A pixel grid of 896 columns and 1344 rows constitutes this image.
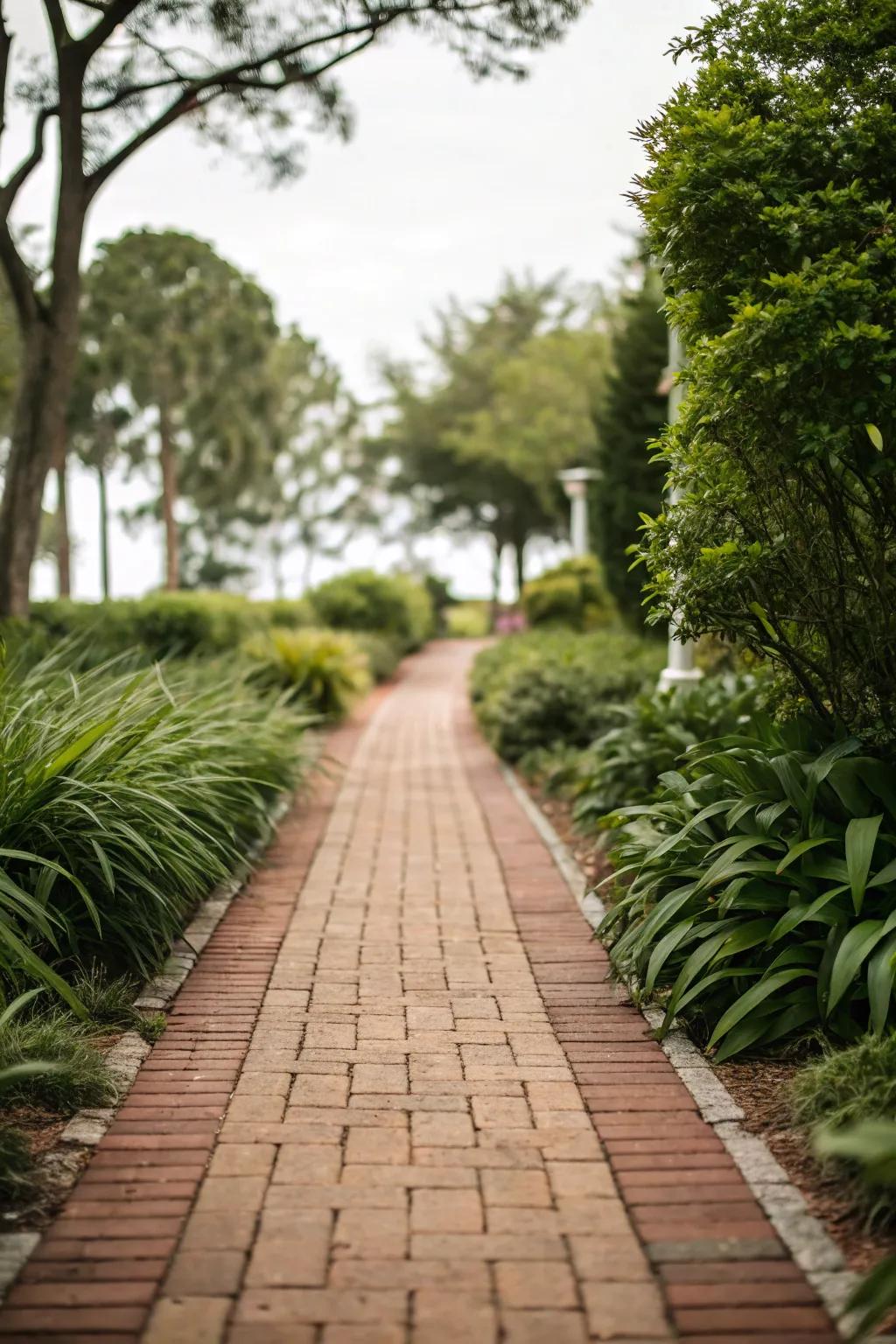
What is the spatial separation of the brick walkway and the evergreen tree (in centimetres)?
982

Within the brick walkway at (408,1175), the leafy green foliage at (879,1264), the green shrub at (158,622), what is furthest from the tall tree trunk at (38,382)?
the leafy green foliage at (879,1264)

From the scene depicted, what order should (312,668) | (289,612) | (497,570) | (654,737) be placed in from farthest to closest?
(497,570) → (289,612) → (312,668) → (654,737)

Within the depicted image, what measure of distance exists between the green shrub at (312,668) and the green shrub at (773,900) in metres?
8.60

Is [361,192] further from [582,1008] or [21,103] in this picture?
[582,1008]

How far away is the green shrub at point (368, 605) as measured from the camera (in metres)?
22.3

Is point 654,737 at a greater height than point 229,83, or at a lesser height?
lesser

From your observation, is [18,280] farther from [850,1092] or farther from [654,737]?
[850,1092]

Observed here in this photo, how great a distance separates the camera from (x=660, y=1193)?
9.66 feet

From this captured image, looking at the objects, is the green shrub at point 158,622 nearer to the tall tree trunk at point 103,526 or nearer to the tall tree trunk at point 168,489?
the tall tree trunk at point 168,489

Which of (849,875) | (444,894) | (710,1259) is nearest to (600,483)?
(444,894)

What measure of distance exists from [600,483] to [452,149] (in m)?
5.88

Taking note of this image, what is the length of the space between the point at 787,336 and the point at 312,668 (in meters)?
10.2

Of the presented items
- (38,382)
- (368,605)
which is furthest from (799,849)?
(368,605)

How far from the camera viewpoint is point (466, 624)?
125 feet
